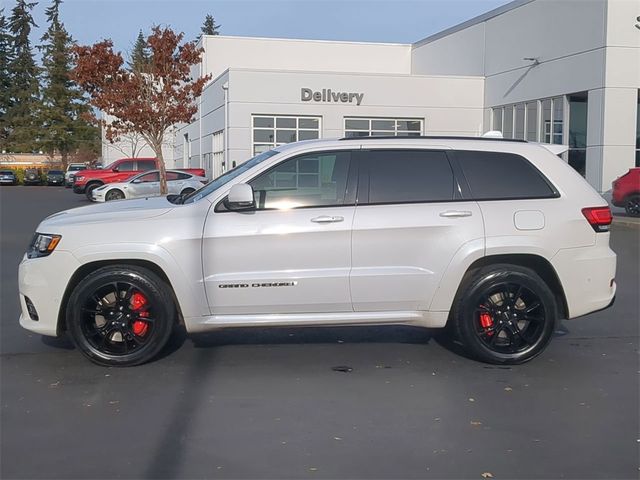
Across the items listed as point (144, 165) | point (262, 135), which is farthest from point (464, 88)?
point (144, 165)

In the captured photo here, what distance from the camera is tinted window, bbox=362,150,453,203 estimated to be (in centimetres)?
623

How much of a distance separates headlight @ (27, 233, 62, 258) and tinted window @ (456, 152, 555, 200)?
3436 mm

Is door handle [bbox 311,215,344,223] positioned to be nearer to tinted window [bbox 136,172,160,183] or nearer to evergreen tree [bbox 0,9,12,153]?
tinted window [bbox 136,172,160,183]

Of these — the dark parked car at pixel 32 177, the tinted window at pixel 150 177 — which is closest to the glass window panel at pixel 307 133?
the tinted window at pixel 150 177

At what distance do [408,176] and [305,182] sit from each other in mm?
877

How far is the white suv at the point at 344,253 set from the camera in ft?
19.6

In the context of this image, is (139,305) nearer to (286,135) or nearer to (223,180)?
(223,180)

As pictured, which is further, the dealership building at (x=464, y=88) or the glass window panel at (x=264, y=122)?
the glass window panel at (x=264, y=122)

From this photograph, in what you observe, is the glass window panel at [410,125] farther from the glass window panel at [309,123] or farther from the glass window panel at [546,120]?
the glass window panel at [546,120]

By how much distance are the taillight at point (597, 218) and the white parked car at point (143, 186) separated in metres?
22.6

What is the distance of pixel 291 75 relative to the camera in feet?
102

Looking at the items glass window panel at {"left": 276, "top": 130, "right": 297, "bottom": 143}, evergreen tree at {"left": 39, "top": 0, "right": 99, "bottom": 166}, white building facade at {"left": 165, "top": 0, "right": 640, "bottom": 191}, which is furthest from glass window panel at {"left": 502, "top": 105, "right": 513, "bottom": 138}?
evergreen tree at {"left": 39, "top": 0, "right": 99, "bottom": 166}

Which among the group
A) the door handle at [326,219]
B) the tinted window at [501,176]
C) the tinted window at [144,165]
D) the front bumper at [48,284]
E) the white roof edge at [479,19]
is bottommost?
the front bumper at [48,284]

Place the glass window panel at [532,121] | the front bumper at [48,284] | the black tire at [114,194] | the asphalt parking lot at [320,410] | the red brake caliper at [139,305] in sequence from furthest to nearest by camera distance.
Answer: the black tire at [114,194] → the glass window panel at [532,121] → the red brake caliper at [139,305] → the front bumper at [48,284] → the asphalt parking lot at [320,410]
